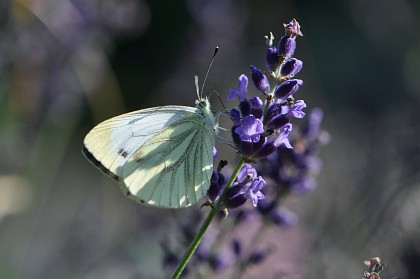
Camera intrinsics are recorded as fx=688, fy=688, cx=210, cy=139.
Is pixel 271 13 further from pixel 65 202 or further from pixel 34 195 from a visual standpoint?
pixel 34 195

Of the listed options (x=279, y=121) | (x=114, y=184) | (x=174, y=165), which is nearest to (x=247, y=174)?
(x=279, y=121)

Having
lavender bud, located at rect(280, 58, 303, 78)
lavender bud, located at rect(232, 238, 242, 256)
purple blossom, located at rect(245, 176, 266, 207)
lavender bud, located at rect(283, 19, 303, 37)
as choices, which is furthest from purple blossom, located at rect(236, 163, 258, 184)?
lavender bud, located at rect(232, 238, 242, 256)

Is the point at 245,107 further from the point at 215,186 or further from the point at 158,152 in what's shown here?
the point at 158,152

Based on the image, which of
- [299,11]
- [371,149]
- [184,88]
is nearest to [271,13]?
[184,88]

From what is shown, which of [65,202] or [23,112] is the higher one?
[23,112]

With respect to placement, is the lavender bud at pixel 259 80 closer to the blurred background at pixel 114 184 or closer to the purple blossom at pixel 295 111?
the purple blossom at pixel 295 111

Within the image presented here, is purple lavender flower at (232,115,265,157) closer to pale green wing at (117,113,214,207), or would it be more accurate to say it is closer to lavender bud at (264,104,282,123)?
lavender bud at (264,104,282,123)

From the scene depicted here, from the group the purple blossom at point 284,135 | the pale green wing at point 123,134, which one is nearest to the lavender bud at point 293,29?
the purple blossom at point 284,135

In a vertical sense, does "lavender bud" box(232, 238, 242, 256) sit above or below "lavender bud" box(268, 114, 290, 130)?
below
